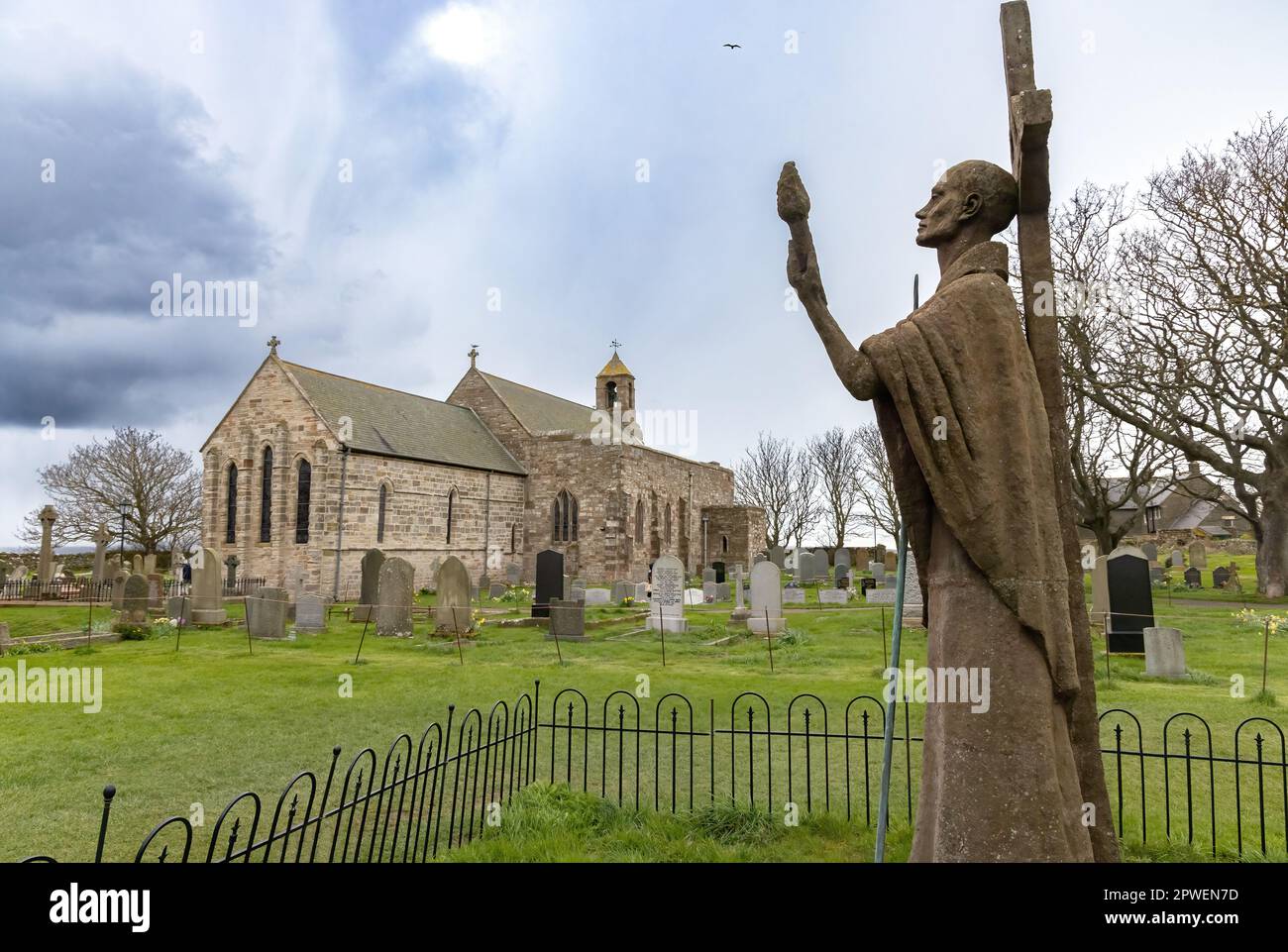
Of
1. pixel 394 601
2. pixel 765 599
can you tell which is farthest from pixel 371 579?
pixel 765 599

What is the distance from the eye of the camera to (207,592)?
1764cm

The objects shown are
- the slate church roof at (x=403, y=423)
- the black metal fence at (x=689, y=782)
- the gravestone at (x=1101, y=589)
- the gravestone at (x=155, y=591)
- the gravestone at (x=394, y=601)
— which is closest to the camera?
the black metal fence at (x=689, y=782)

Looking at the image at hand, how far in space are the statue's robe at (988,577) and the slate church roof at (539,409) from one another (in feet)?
101

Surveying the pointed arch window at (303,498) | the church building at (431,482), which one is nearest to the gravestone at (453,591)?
the church building at (431,482)

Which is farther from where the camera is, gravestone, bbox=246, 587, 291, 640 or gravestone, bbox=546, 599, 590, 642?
gravestone, bbox=546, 599, 590, 642

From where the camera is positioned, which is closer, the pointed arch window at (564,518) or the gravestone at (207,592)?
the gravestone at (207,592)

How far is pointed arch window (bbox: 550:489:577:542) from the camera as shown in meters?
32.5

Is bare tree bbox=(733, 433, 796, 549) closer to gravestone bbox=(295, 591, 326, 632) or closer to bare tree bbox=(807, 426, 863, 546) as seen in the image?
bare tree bbox=(807, 426, 863, 546)

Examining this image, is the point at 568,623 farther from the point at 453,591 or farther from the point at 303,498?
the point at 303,498

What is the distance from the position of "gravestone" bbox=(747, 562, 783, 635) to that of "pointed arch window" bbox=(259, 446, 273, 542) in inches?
686

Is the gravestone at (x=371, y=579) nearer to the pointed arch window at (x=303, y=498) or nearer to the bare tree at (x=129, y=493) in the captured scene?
the pointed arch window at (x=303, y=498)

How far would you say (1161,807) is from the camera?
569cm

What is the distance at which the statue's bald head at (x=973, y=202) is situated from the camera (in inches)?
123

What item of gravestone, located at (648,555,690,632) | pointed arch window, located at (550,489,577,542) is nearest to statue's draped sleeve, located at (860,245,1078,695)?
gravestone, located at (648,555,690,632)
